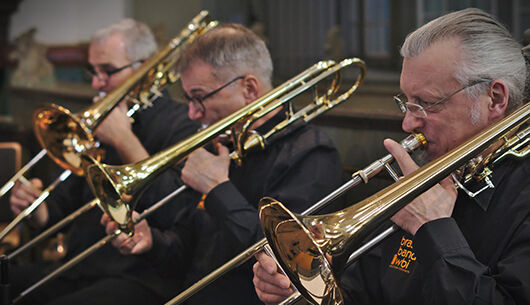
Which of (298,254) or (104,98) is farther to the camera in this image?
(104,98)

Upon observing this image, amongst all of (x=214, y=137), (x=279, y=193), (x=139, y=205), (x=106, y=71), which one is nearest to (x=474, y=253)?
(x=279, y=193)

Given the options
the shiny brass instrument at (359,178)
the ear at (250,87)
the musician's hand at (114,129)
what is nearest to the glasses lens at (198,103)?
the ear at (250,87)

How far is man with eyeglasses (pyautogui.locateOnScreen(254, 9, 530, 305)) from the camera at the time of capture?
1202 mm

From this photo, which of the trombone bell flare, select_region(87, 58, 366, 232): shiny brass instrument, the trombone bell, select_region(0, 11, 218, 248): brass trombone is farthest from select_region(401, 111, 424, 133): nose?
the trombone bell

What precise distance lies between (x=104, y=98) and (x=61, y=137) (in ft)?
0.90

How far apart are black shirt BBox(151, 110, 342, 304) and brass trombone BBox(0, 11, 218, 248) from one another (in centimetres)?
66

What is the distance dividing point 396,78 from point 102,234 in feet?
7.21

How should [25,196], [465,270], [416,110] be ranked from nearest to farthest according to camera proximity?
[465,270]
[416,110]
[25,196]

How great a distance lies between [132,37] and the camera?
9.12 feet

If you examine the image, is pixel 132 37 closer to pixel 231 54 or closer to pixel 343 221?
pixel 231 54

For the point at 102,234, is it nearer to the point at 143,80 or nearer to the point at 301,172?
the point at 143,80

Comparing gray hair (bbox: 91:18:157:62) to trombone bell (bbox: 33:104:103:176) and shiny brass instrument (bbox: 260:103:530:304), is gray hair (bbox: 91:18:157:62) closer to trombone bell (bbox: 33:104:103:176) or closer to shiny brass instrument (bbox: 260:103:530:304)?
trombone bell (bbox: 33:104:103:176)

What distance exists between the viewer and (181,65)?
2.11 m

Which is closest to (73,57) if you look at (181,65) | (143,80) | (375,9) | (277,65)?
(277,65)
